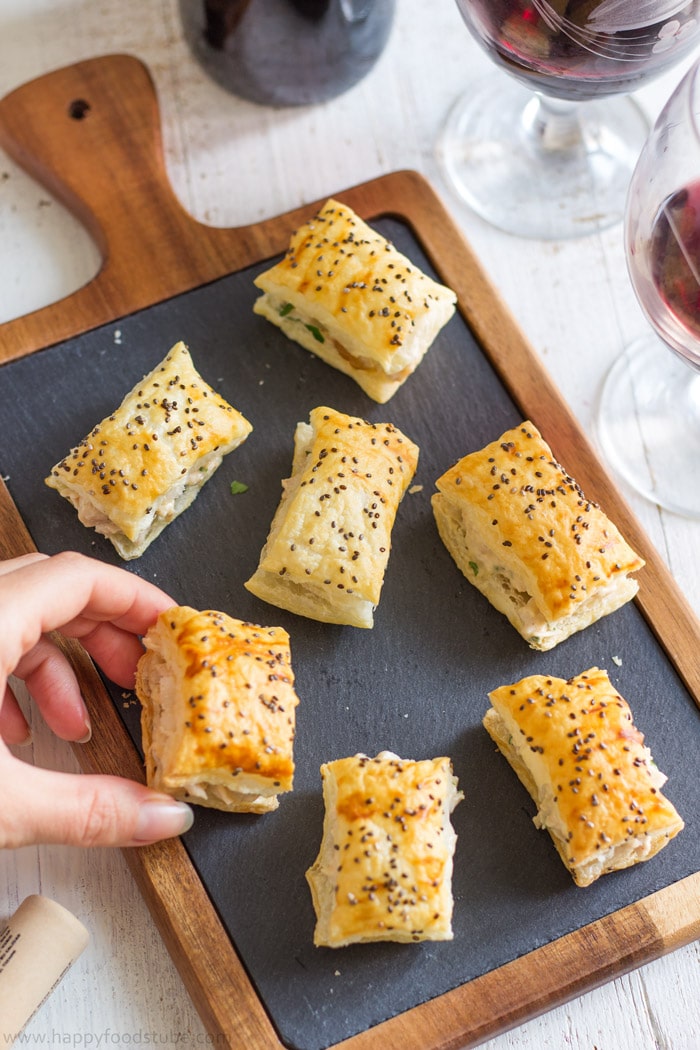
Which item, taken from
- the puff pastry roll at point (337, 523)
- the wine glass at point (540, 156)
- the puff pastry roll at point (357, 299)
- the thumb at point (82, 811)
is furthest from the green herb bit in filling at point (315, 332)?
the thumb at point (82, 811)

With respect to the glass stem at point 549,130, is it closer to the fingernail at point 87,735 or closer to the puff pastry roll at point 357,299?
the puff pastry roll at point 357,299

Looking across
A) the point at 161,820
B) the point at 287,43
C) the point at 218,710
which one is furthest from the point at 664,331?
the point at 161,820

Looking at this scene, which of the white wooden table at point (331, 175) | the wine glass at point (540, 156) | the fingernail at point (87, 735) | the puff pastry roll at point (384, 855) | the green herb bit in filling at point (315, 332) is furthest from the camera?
the wine glass at point (540, 156)

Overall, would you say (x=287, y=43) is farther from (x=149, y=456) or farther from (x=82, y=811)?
(x=82, y=811)

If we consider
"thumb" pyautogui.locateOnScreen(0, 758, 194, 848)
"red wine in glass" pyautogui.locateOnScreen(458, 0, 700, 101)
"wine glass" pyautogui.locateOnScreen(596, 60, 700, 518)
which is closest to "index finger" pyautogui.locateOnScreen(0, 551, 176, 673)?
"thumb" pyautogui.locateOnScreen(0, 758, 194, 848)

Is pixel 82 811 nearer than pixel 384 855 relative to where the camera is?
Yes
